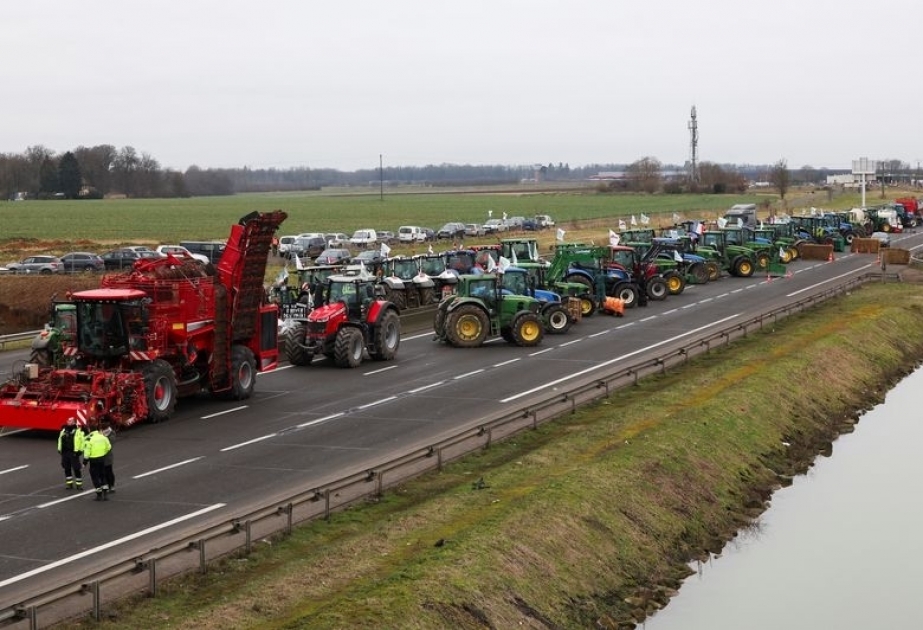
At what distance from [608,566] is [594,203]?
14862 centimetres

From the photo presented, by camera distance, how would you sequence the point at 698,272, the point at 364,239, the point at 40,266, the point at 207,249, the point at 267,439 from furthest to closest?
the point at 364,239
the point at 207,249
the point at 40,266
the point at 698,272
the point at 267,439

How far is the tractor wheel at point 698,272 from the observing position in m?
60.5

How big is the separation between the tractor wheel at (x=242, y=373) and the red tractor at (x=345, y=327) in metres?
4.18

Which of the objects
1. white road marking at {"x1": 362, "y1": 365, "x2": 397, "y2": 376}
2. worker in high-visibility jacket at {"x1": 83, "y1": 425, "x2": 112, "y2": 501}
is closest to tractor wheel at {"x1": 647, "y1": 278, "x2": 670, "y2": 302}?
white road marking at {"x1": 362, "y1": 365, "x2": 397, "y2": 376}

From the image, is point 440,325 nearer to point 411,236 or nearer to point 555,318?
point 555,318

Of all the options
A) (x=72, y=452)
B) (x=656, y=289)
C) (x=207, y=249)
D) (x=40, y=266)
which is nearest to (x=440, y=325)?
(x=656, y=289)

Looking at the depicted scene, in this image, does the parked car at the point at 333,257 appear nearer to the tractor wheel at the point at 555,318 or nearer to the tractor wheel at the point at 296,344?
the tractor wheel at the point at 555,318

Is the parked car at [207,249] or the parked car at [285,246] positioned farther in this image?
the parked car at [285,246]

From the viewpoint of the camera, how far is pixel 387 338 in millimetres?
36625

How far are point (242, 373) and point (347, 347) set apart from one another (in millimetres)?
4719

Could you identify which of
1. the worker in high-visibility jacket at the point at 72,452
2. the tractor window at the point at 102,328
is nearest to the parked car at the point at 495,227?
the tractor window at the point at 102,328

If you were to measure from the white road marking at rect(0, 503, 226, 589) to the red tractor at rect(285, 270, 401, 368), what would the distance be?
14516 mm

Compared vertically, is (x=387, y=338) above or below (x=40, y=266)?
below

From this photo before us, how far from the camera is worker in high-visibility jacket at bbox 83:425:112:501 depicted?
69.2 ft
